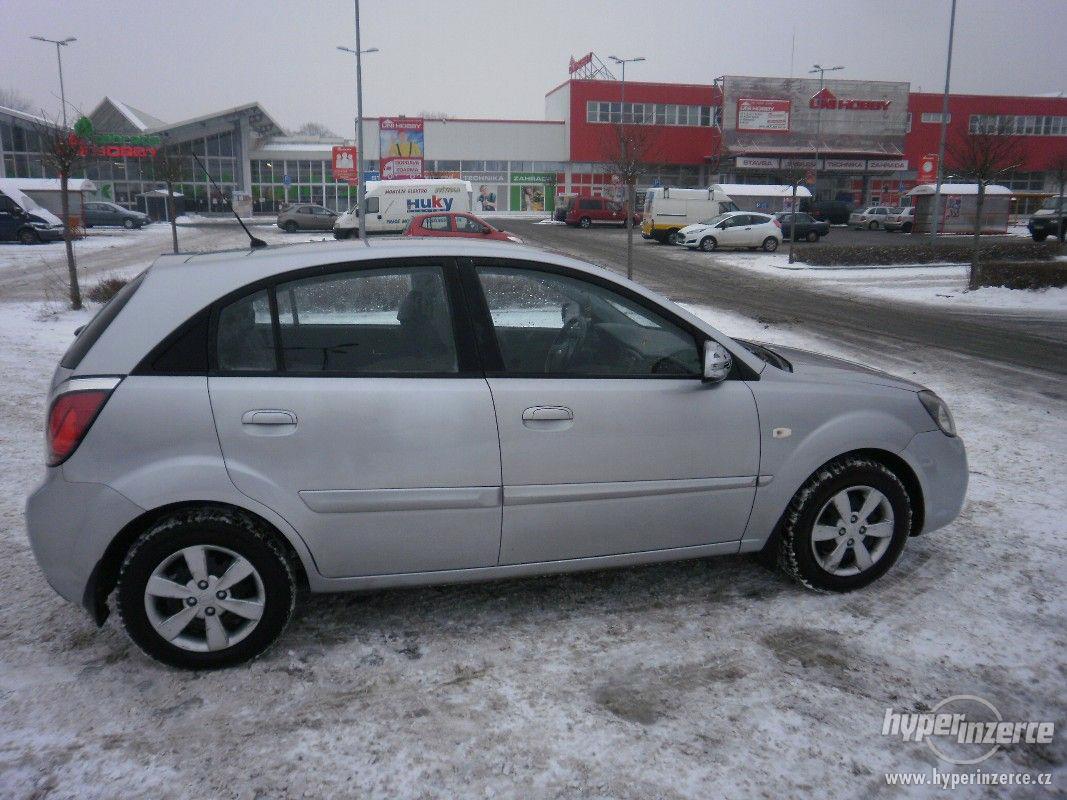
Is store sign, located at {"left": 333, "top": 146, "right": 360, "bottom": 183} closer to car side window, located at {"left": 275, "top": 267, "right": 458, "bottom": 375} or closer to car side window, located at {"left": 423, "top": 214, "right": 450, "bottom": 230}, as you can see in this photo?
car side window, located at {"left": 423, "top": 214, "right": 450, "bottom": 230}

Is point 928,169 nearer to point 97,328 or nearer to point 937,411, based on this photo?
point 937,411

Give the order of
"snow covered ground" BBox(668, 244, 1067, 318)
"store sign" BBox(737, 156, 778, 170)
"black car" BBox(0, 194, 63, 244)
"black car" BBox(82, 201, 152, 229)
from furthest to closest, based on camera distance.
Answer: "store sign" BBox(737, 156, 778, 170)
"black car" BBox(82, 201, 152, 229)
"black car" BBox(0, 194, 63, 244)
"snow covered ground" BBox(668, 244, 1067, 318)

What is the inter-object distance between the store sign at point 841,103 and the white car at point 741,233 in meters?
36.2

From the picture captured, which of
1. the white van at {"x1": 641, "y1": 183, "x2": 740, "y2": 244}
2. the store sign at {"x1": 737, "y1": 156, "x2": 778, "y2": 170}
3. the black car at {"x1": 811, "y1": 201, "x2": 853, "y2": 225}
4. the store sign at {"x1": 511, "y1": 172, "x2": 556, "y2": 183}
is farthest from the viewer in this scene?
the store sign at {"x1": 511, "y1": 172, "x2": 556, "y2": 183}

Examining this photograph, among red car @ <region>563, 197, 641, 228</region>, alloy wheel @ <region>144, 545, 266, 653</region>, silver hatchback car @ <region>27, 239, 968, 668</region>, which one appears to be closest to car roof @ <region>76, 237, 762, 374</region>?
silver hatchback car @ <region>27, 239, 968, 668</region>

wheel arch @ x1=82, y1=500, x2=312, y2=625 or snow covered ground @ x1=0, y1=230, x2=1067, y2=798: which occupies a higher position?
wheel arch @ x1=82, y1=500, x2=312, y2=625

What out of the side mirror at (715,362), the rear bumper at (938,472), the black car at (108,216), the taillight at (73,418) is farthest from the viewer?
the black car at (108,216)

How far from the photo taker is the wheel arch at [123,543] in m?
3.12

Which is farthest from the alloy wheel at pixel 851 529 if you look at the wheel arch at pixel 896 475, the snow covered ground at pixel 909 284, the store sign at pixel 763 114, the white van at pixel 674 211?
the store sign at pixel 763 114

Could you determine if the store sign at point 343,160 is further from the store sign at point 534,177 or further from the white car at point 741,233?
the white car at point 741,233

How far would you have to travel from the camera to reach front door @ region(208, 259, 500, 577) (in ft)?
10.3

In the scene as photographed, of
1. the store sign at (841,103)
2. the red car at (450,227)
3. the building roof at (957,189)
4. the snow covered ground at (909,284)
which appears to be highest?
the store sign at (841,103)

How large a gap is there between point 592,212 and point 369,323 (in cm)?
4502

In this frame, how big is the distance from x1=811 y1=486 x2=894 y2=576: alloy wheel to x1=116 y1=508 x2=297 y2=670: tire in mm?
2380
